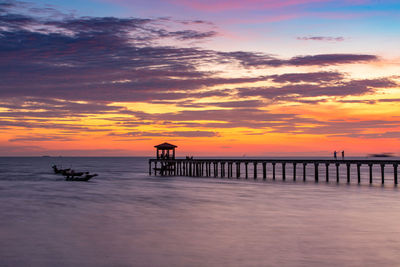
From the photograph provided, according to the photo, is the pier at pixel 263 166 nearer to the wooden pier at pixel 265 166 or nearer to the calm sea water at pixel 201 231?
the wooden pier at pixel 265 166

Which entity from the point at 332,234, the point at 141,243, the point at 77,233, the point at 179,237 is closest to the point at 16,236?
the point at 77,233

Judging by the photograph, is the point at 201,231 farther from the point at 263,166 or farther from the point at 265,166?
the point at 263,166

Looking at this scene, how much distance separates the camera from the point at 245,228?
2614 centimetres

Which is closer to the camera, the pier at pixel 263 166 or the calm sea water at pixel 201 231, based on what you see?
the calm sea water at pixel 201 231

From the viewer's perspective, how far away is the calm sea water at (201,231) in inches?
746

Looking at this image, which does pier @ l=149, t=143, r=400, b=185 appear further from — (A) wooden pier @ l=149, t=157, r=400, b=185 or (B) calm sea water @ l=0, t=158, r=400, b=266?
(B) calm sea water @ l=0, t=158, r=400, b=266

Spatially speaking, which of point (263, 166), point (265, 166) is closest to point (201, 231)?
point (265, 166)

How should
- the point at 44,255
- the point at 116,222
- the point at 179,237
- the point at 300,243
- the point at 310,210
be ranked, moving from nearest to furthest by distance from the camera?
the point at 44,255 → the point at 300,243 → the point at 179,237 → the point at 116,222 → the point at 310,210

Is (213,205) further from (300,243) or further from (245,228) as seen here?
(300,243)

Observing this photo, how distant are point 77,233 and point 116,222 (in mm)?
4263

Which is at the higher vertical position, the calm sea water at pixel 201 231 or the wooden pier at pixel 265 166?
the wooden pier at pixel 265 166

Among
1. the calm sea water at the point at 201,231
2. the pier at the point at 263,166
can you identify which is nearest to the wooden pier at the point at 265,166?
the pier at the point at 263,166

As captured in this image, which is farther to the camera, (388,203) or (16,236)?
(388,203)

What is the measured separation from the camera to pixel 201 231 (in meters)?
25.1
